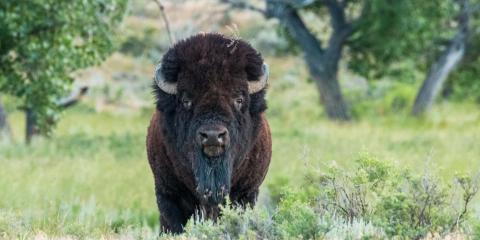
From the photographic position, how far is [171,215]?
34.5 ft

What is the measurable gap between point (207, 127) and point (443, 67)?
25.6m

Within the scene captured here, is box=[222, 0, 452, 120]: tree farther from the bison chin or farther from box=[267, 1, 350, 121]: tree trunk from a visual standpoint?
the bison chin

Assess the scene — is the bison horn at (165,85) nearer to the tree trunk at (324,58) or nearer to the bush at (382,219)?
the bush at (382,219)

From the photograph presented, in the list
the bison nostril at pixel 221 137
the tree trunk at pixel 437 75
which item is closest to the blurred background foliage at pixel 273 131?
the tree trunk at pixel 437 75

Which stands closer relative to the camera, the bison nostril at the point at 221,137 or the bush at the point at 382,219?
the bush at the point at 382,219

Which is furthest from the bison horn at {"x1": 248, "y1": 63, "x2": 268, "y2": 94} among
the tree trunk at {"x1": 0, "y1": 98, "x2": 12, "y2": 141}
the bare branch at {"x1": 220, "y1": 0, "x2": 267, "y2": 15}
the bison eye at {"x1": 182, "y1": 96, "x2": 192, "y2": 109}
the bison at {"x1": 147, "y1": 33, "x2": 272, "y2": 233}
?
the bare branch at {"x1": 220, "y1": 0, "x2": 267, "y2": 15}

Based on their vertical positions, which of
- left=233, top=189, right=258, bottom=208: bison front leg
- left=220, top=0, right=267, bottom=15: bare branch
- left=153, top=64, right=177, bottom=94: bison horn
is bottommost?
left=233, top=189, right=258, bottom=208: bison front leg

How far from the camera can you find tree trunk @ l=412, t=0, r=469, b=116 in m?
34.2

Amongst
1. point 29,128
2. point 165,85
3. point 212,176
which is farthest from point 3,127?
point 212,176

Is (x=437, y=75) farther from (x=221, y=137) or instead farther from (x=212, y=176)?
(x=221, y=137)

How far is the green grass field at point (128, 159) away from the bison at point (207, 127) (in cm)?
54

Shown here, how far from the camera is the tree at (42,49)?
1878cm

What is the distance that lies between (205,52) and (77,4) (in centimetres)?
940

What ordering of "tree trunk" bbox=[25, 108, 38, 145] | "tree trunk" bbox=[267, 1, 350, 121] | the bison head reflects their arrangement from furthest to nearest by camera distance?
"tree trunk" bbox=[267, 1, 350, 121] → "tree trunk" bbox=[25, 108, 38, 145] → the bison head
